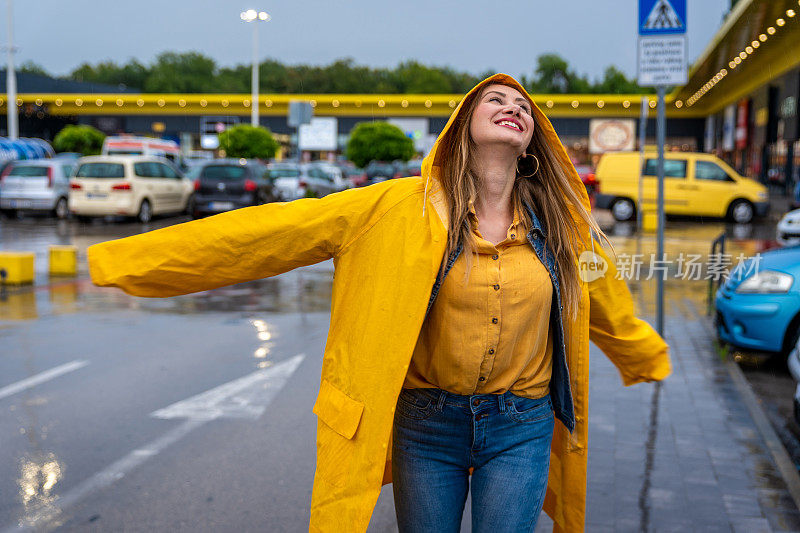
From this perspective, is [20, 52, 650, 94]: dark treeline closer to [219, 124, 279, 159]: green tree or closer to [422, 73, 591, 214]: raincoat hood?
[219, 124, 279, 159]: green tree

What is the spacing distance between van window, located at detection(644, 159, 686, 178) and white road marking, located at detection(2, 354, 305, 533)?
18864 millimetres

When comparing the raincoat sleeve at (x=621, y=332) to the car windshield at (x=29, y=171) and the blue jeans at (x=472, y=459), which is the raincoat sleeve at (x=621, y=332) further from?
the car windshield at (x=29, y=171)

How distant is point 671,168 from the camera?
2434cm

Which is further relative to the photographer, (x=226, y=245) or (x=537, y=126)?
(x=537, y=126)

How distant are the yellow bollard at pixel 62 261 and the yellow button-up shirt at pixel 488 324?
1165cm

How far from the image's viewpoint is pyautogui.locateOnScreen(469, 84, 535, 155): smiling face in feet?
8.45

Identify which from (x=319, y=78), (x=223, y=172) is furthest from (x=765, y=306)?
(x=319, y=78)

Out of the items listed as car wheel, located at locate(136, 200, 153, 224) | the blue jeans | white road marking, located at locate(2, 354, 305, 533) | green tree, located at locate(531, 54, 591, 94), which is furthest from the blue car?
green tree, located at locate(531, 54, 591, 94)

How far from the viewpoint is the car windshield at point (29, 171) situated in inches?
958

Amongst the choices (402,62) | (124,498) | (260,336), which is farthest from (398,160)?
(402,62)

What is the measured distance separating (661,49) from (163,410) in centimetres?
491

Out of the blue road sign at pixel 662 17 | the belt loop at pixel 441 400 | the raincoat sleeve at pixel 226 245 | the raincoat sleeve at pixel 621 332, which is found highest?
the blue road sign at pixel 662 17

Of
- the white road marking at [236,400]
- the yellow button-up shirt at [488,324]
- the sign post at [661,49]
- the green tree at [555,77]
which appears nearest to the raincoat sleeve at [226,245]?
the yellow button-up shirt at [488,324]

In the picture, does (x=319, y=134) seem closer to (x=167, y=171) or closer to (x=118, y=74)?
(x=167, y=171)
